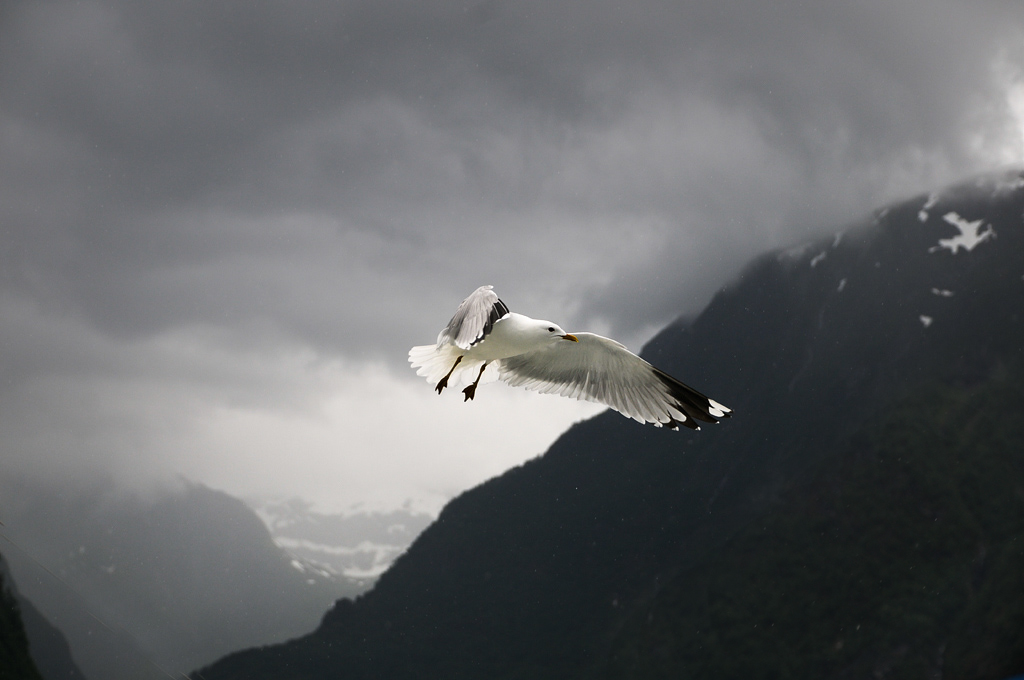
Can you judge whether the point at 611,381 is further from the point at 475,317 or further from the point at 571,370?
the point at 475,317

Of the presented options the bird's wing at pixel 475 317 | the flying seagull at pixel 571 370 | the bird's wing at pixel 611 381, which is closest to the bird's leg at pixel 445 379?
the flying seagull at pixel 571 370

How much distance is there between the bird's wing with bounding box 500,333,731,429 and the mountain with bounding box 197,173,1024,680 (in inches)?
2840

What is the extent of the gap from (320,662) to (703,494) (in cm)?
6098

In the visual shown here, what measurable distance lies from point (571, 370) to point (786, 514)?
102m

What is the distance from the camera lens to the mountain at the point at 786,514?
87.0 m

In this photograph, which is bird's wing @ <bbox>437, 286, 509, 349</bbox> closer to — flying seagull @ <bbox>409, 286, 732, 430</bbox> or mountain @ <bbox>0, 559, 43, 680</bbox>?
flying seagull @ <bbox>409, 286, 732, 430</bbox>

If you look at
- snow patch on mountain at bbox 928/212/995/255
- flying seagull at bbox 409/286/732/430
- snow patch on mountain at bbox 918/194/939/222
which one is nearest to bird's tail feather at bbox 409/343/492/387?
flying seagull at bbox 409/286/732/430

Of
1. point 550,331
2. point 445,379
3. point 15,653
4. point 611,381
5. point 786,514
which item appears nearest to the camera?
point 15,653

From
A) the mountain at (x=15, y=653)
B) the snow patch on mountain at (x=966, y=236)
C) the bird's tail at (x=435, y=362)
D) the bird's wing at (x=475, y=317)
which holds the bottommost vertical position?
the mountain at (x=15, y=653)

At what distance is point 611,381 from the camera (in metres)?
9.62

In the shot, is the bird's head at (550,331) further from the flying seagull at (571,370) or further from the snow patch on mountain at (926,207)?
the snow patch on mountain at (926,207)

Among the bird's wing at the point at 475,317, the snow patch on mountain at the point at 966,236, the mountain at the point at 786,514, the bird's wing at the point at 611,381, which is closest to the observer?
the bird's wing at the point at 475,317

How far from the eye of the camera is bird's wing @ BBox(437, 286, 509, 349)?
596 cm

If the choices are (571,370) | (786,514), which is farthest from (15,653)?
(786,514)
